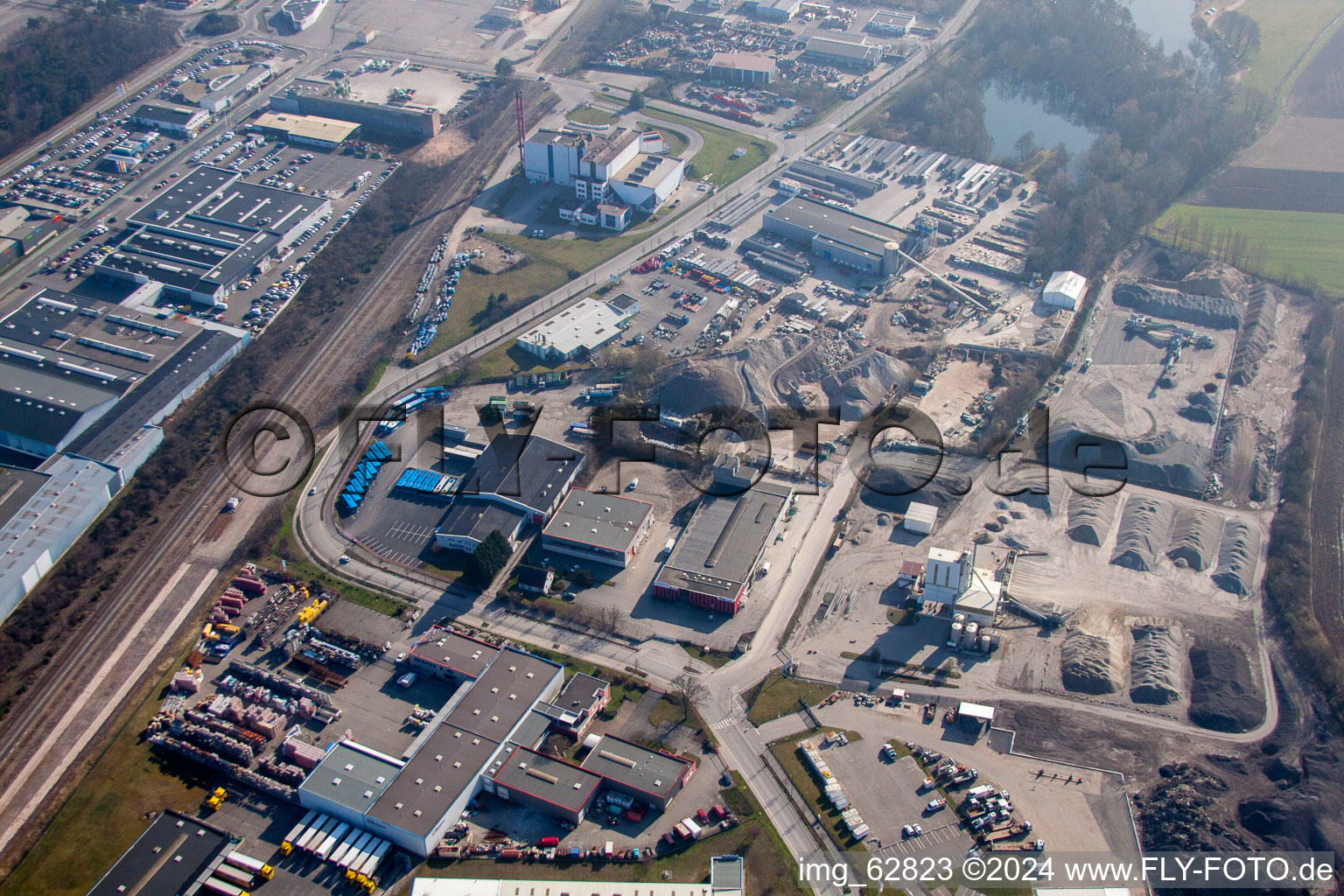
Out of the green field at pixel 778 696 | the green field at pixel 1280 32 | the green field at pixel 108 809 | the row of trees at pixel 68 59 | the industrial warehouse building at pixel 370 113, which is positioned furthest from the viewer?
the green field at pixel 1280 32

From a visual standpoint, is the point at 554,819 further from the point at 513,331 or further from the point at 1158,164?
the point at 1158,164

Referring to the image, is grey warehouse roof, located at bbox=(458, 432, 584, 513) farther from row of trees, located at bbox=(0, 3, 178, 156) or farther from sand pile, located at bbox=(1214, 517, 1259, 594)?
row of trees, located at bbox=(0, 3, 178, 156)

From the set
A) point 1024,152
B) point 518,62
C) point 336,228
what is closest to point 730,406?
point 336,228

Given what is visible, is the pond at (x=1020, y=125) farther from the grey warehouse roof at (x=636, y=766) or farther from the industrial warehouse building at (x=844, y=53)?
the grey warehouse roof at (x=636, y=766)

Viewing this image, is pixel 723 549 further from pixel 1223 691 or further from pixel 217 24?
pixel 217 24

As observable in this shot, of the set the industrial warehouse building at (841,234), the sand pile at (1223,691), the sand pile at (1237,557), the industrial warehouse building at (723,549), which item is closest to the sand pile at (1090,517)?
the sand pile at (1237,557)

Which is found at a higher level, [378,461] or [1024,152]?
[1024,152]
